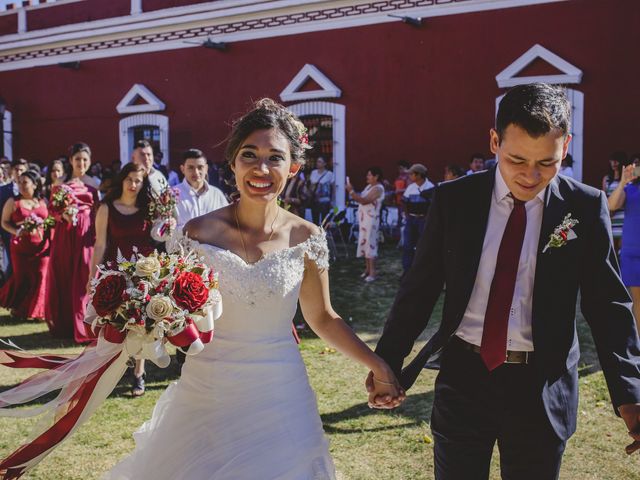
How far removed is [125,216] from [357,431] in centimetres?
307

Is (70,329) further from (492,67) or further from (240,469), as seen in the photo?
(492,67)

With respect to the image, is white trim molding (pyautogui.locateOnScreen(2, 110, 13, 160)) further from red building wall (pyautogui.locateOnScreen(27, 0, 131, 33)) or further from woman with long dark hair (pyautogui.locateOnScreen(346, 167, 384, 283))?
woman with long dark hair (pyautogui.locateOnScreen(346, 167, 384, 283))

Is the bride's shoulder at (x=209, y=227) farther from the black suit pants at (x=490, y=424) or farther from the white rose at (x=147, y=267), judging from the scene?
the black suit pants at (x=490, y=424)

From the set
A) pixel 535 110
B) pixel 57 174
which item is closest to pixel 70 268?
pixel 57 174

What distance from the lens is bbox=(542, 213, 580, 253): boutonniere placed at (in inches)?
94.5

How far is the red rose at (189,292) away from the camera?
2406 millimetres

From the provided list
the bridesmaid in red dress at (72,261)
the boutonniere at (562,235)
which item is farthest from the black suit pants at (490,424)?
the bridesmaid in red dress at (72,261)

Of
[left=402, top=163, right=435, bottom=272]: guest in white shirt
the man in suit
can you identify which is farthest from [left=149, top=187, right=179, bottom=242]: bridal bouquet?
[left=402, top=163, right=435, bottom=272]: guest in white shirt

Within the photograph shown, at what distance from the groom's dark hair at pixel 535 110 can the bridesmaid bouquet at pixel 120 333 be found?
1.27 m

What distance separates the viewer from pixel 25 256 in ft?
29.0

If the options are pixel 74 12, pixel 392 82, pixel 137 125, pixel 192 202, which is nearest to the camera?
pixel 192 202

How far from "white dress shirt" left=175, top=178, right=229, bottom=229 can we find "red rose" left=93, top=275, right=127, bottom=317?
4.39 metres

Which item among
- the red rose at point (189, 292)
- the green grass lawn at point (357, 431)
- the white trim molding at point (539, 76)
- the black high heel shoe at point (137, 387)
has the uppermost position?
the white trim molding at point (539, 76)

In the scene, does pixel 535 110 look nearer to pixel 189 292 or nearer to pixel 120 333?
pixel 189 292
